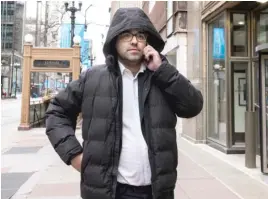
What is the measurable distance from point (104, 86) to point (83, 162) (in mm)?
485

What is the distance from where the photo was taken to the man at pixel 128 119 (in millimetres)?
2004

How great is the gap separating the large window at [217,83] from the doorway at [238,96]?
269 mm

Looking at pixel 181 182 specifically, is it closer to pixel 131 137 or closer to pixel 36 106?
pixel 131 137

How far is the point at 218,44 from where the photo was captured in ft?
29.8

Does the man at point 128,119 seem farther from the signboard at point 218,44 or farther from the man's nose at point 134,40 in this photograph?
the signboard at point 218,44

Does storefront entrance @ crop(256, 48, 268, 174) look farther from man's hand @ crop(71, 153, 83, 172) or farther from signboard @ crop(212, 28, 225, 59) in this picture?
man's hand @ crop(71, 153, 83, 172)

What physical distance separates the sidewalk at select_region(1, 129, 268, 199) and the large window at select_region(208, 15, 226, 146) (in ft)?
2.95

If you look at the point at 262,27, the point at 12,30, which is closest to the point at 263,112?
the point at 262,27

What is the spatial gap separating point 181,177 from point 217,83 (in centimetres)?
401

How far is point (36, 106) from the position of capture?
1675 centimetres

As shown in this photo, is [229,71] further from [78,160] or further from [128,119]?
[78,160]

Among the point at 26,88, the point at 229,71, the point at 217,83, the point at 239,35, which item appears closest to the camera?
the point at 229,71

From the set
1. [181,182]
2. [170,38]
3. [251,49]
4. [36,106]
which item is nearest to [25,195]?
[181,182]

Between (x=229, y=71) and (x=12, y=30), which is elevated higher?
(x=12, y=30)
